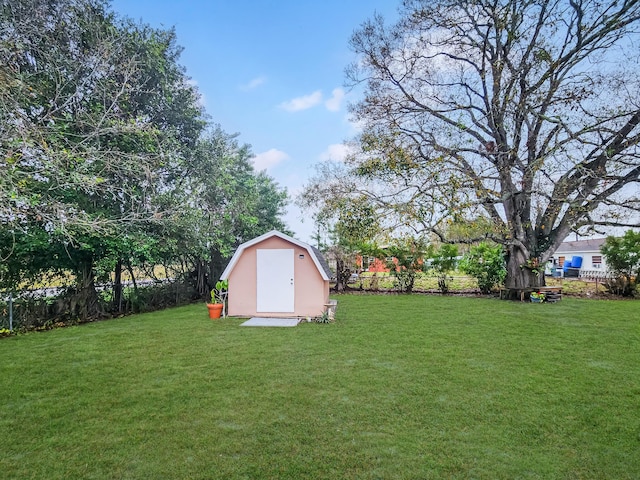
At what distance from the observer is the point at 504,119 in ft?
36.6

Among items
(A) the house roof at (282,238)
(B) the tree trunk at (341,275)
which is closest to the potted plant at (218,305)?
(A) the house roof at (282,238)

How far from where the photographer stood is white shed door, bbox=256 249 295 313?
350 inches

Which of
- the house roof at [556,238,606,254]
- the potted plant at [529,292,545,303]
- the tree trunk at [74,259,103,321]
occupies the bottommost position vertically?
the potted plant at [529,292,545,303]

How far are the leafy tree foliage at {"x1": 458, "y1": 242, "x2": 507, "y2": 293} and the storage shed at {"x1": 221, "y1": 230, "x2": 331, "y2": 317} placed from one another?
728 cm

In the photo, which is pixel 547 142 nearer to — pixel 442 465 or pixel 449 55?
pixel 449 55

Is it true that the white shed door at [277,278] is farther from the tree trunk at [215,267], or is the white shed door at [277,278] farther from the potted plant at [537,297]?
the potted plant at [537,297]

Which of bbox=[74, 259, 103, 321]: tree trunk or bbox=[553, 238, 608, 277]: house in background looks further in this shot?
bbox=[553, 238, 608, 277]: house in background

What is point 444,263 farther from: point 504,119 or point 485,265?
point 504,119

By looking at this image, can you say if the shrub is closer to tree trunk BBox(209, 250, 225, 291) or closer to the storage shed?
the storage shed

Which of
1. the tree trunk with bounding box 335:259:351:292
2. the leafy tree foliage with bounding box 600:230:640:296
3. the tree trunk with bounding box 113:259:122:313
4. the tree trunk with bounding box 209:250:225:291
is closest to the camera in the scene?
the tree trunk with bounding box 113:259:122:313

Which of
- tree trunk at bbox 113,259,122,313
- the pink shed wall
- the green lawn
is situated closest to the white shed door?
the pink shed wall

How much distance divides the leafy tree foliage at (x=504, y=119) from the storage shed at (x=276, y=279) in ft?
8.57

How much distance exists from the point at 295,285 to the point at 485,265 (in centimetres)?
814

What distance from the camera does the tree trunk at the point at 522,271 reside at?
11828 millimetres
